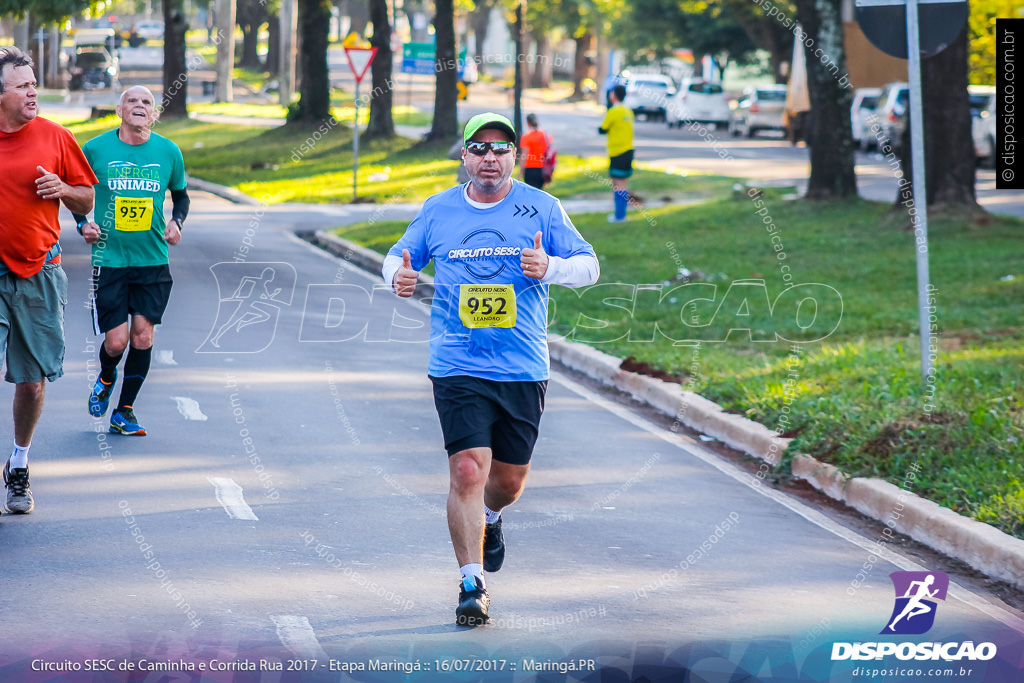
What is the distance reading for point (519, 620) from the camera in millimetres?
5746

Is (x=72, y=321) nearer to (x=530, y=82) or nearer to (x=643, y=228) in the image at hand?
(x=643, y=228)

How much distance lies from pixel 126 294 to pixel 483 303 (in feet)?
12.8

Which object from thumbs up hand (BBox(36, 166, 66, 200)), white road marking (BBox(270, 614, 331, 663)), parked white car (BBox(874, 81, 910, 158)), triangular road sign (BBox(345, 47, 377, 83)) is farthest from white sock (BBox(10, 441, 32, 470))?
parked white car (BBox(874, 81, 910, 158))

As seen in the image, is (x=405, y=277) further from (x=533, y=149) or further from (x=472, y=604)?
(x=533, y=149)

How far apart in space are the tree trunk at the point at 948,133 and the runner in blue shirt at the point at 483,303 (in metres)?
14.7

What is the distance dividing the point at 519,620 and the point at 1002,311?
9.23m

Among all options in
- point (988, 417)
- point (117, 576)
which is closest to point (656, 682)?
point (117, 576)

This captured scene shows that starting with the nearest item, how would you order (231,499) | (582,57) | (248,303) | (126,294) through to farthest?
1. (231,499)
2. (126,294)
3. (248,303)
4. (582,57)

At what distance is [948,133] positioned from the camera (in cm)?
1978

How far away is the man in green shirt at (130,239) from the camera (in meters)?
8.70

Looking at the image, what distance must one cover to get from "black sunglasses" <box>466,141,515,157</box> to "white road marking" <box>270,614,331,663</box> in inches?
76.6

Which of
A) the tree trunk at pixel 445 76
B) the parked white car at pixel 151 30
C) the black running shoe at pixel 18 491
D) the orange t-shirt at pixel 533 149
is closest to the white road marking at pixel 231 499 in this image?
the black running shoe at pixel 18 491

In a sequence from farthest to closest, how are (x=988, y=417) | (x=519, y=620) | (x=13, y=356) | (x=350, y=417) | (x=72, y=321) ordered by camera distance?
(x=72, y=321) < (x=350, y=417) < (x=988, y=417) < (x=13, y=356) < (x=519, y=620)

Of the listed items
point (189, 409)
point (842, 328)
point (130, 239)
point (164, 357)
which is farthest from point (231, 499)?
point (842, 328)
